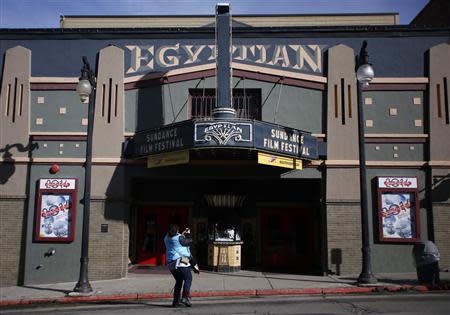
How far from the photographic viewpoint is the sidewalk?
464 inches

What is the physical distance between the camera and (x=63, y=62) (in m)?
15.7

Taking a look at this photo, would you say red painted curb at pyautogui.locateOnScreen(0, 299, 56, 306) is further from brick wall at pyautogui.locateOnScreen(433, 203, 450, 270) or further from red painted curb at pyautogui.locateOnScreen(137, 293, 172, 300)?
brick wall at pyautogui.locateOnScreen(433, 203, 450, 270)

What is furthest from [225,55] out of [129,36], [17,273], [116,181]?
[17,273]

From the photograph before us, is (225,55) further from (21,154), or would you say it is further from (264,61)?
(21,154)

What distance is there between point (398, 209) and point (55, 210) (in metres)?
10.6

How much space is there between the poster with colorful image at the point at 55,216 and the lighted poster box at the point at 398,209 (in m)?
9.60

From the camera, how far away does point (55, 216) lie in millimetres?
14766

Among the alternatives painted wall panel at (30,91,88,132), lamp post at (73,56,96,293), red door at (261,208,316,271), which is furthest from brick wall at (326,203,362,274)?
painted wall panel at (30,91,88,132)

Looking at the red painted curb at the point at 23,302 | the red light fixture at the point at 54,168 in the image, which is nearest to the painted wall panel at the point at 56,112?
the red light fixture at the point at 54,168

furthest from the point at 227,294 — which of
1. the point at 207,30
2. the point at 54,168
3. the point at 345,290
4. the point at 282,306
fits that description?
the point at 207,30

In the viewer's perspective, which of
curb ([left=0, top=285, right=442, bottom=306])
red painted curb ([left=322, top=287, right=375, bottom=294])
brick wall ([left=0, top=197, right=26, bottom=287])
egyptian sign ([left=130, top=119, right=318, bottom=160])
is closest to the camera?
curb ([left=0, top=285, right=442, bottom=306])

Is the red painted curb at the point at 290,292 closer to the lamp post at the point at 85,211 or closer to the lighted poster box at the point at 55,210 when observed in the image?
the lamp post at the point at 85,211

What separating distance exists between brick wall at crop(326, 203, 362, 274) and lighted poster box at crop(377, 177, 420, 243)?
2.42 ft

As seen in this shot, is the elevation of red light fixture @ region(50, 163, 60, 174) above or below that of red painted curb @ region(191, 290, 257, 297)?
above
